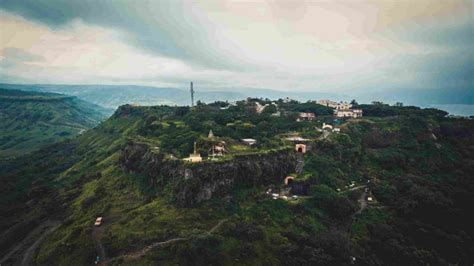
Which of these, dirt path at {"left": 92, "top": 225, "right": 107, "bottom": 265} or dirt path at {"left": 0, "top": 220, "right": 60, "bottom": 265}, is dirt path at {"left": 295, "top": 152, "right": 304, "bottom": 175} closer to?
dirt path at {"left": 92, "top": 225, "right": 107, "bottom": 265}

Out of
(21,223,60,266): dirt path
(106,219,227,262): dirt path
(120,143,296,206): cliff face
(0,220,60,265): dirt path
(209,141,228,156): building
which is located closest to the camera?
(106,219,227,262): dirt path

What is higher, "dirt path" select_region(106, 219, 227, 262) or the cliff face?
the cliff face

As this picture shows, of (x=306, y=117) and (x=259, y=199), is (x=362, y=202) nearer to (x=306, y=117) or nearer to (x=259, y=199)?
(x=259, y=199)

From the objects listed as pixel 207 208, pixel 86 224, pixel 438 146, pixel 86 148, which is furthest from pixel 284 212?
pixel 86 148

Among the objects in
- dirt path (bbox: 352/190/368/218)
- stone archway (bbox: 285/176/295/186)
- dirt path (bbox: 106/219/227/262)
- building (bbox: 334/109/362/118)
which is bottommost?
dirt path (bbox: 106/219/227/262)

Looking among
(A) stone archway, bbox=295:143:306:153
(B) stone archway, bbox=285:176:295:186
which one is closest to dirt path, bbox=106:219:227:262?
(B) stone archway, bbox=285:176:295:186

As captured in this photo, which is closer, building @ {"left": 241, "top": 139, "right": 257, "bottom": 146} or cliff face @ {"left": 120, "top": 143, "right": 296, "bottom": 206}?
cliff face @ {"left": 120, "top": 143, "right": 296, "bottom": 206}

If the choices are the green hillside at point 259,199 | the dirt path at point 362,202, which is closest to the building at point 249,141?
the green hillside at point 259,199
